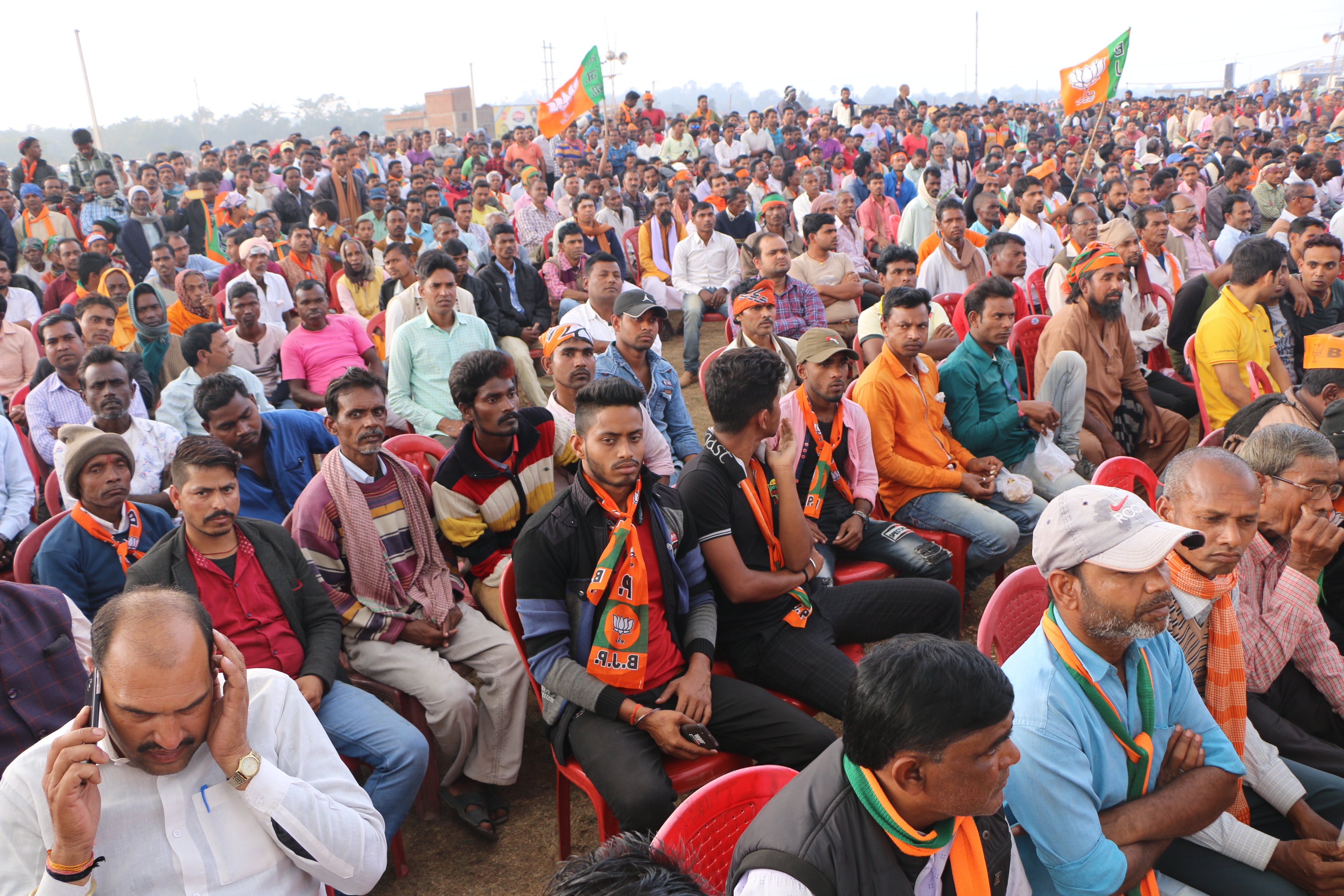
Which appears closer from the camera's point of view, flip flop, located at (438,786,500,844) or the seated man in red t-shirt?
flip flop, located at (438,786,500,844)

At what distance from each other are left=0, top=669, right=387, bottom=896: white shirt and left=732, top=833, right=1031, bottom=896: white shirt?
966 mm

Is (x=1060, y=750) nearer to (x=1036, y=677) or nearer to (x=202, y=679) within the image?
(x=1036, y=677)

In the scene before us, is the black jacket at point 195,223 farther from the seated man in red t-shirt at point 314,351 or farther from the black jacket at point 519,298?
the seated man in red t-shirt at point 314,351

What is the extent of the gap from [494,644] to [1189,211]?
731 centimetres

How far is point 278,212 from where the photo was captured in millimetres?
10914

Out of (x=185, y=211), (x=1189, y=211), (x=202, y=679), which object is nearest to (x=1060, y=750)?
(x=202, y=679)

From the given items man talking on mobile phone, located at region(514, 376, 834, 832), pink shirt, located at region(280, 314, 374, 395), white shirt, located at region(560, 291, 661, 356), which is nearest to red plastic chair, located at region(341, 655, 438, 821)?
man talking on mobile phone, located at region(514, 376, 834, 832)

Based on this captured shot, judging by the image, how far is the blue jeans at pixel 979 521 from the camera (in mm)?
3830

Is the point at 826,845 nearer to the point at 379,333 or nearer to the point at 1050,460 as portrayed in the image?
the point at 1050,460

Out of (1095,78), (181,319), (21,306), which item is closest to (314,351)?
(181,319)

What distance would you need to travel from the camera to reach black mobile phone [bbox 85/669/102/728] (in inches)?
66.1

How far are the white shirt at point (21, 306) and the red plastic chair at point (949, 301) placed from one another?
7336 millimetres

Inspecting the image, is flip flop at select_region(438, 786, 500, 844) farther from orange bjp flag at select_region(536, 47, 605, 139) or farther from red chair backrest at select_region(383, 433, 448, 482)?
orange bjp flag at select_region(536, 47, 605, 139)

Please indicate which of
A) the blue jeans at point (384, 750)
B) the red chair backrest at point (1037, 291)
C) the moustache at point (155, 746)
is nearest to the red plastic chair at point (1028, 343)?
the red chair backrest at point (1037, 291)
